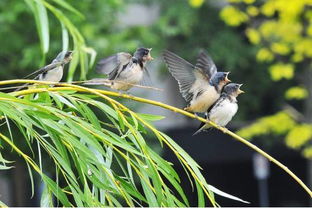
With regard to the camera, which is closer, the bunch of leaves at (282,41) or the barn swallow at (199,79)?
the barn swallow at (199,79)

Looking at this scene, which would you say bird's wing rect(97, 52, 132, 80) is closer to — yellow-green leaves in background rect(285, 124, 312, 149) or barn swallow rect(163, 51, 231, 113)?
barn swallow rect(163, 51, 231, 113)

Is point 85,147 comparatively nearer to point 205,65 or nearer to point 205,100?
point 205,100

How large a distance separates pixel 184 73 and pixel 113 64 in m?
0.42

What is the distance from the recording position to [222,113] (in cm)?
423

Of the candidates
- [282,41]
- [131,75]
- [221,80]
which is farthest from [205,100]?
[282,41]

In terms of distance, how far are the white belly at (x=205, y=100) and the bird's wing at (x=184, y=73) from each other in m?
0.08

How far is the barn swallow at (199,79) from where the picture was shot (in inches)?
163

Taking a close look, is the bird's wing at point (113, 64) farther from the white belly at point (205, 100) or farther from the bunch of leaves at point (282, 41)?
the bunch of leaves at point (282, 41)

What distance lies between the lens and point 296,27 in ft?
40.5

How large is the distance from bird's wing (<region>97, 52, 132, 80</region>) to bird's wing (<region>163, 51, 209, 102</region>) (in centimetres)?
27

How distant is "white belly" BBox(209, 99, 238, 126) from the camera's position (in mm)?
4215

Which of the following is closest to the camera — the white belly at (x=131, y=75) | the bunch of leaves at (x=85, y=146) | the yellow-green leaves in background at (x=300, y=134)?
the bunch of leaves at (x=85, y=146)

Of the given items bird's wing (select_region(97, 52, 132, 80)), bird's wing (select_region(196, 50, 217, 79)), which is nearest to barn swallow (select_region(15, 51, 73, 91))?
bird's wing (select_region(97, 52, 132, 80))

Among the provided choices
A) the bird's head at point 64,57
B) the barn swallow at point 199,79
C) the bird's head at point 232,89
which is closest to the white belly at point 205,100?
the barn swallow at point 199,79
